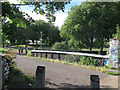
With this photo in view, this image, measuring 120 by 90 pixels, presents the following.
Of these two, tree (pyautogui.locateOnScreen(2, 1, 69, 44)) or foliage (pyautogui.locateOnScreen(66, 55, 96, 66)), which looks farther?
foliage (pyautogui.locateOnScreen(66, 55, 96, 66))

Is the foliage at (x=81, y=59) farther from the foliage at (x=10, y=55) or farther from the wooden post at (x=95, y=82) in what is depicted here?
the wooden post at (x=95, y=82)

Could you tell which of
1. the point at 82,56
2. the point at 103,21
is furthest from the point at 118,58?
the point at 103,21

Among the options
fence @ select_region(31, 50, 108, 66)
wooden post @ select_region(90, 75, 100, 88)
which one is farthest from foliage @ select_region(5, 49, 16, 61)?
fence @ select_region(31, 50, 108, 66)

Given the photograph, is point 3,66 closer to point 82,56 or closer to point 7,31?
point 7,31

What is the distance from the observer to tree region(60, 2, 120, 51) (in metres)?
21.8

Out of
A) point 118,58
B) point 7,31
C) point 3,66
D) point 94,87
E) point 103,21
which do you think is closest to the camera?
point 94,87

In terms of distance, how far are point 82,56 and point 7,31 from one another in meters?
7.22

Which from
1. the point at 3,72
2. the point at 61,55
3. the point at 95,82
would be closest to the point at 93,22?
the point at 61,55

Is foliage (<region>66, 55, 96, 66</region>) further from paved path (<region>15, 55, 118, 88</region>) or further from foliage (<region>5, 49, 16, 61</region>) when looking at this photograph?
foliage (<region>5, 49, 16, 61</region>)

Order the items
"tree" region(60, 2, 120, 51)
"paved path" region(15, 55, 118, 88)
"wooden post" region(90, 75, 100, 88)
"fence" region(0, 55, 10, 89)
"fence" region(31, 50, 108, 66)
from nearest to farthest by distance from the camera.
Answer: "wooden post" region(90, 75, 100, 88) → "fence" region(0, 55, 10, 89) → "paved path" region(15, 55, 118, 88) → "fence" region(31, 50, 108, 66) → "tree" region(60, 2, 120, 51)

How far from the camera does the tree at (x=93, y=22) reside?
71.4ft

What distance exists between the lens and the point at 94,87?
3418 millimetres

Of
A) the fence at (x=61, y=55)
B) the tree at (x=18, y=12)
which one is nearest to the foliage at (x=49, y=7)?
the tree at (x=18, y=12)

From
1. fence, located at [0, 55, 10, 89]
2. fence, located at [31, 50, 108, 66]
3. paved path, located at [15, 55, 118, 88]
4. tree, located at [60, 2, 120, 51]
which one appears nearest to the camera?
fence, located at [0, 55, 10, 89]
